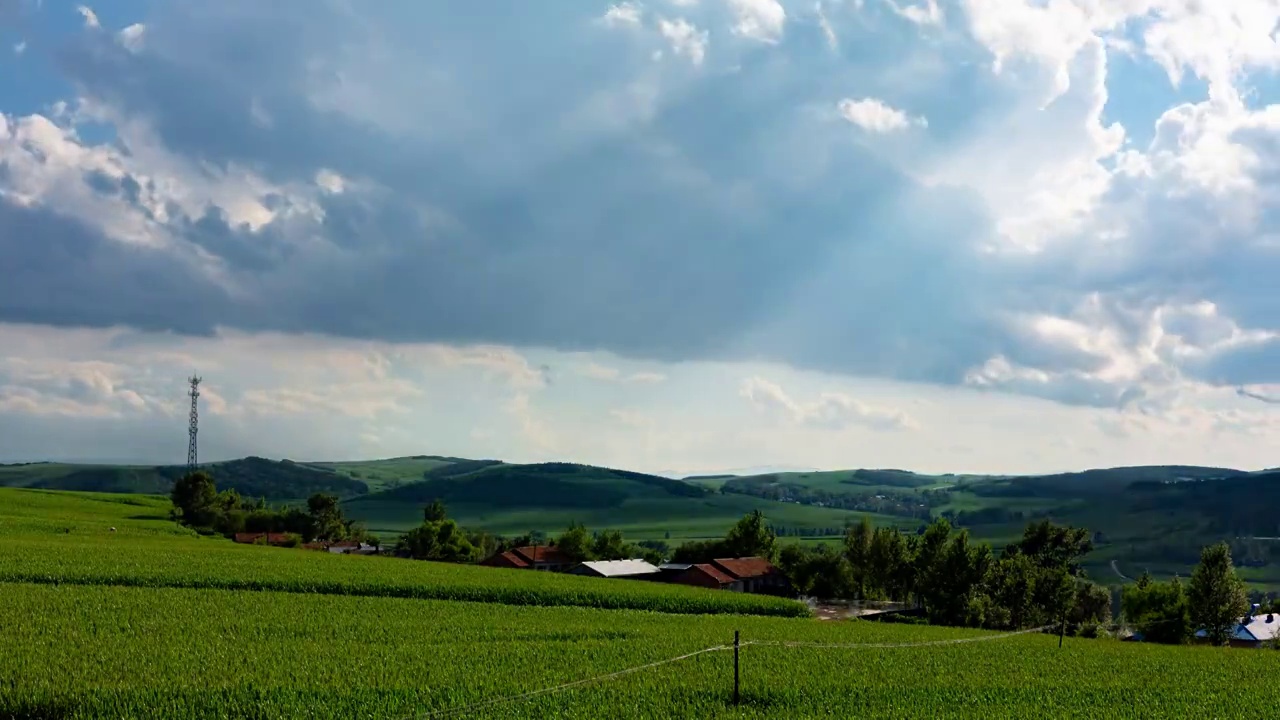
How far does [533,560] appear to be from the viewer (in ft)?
379

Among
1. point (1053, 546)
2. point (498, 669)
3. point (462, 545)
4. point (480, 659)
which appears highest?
point (498, 669)

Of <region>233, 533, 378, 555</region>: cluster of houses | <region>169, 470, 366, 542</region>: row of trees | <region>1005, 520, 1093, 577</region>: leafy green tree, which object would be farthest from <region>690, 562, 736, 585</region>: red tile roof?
<region>169, 470, 366, 542</region>: row of trees

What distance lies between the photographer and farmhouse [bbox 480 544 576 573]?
378 feet

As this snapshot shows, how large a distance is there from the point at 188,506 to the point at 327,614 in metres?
126

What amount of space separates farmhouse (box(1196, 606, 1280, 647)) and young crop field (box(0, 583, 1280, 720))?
50809 mm

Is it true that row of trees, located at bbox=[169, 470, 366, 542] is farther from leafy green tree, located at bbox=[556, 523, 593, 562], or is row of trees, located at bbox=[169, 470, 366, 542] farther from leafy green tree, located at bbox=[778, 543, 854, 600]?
leafy green tree, located at bbox=[778, 543, 854, 600]

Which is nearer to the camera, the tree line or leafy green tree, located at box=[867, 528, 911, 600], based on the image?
leafy green tree, located at box=[867, 528, 911, 600]

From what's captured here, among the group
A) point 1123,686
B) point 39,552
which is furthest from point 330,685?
point 39,552

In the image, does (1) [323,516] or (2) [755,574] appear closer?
(2) [755,574]

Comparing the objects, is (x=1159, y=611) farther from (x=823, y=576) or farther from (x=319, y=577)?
(x=319, y=577)

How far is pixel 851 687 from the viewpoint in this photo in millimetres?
26547

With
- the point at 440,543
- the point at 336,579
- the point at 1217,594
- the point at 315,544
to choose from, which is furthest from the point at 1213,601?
the point at 315,544

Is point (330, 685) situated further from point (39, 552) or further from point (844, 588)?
point (844, 588)

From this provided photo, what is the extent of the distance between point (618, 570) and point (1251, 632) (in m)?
63.5
